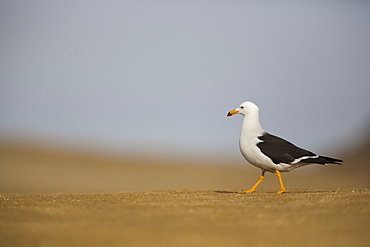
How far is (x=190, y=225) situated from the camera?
4516mm

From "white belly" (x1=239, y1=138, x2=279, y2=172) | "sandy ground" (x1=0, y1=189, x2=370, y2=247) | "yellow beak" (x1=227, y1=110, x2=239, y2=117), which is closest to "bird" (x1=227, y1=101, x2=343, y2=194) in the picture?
"white belly" (x1=239, y1=138, x2=279, y2=172)

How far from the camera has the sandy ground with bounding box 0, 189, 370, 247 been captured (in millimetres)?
3896

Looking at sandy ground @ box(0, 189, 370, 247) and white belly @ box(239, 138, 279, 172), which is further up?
white belly @ box(239, 138, 279, 172)

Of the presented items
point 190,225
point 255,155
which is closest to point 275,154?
point 255,155

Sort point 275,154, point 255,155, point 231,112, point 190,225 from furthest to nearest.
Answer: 1. point 231,112
2. point 255,155
3. point 275,154
4. point 190,225

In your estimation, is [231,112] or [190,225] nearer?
[190,225]

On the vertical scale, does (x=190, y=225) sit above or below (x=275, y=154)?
below

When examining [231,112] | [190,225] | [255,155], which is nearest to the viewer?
[190,225]

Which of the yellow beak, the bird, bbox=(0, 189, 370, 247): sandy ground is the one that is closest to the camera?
bbox=(0, 189, 370, 247): sandy ground

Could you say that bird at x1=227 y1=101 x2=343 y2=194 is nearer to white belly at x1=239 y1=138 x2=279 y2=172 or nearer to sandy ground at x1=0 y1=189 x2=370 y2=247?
white belly at x1=239 y1=138 x2=279 y2=172

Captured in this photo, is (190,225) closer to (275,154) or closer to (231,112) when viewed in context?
(275,154)

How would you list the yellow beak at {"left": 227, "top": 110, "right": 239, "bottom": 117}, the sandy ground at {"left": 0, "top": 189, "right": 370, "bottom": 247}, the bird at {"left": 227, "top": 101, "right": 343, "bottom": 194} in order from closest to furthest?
the sandy ground at {"left": 0, "top": 189, "right": 370, "bottom": 247}, the bird at {"left": 227, "top": 101, "right": 343, "bottom": 194}, the yellow beak at {"left": 227, "top": 110, "right": 239, "bottom": 117}

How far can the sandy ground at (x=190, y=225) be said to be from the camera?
3.90 metres

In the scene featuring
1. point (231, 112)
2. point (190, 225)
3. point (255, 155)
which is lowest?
point (190, 225)
